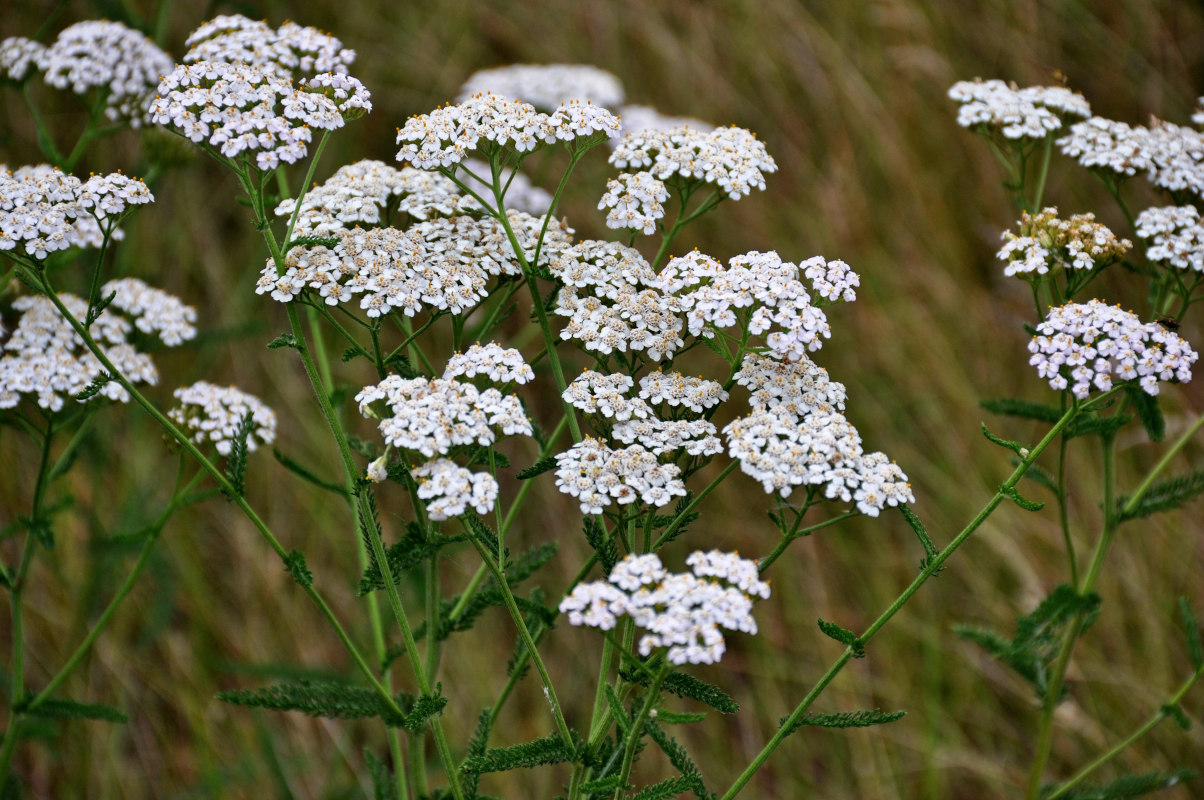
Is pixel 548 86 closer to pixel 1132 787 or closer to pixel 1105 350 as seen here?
pixel 1105 350

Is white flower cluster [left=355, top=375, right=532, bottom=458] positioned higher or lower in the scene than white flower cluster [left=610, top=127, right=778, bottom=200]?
lower

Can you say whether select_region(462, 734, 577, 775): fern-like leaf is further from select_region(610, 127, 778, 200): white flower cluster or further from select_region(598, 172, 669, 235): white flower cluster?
select_region(610, 127, 778, 200): white flower cluster

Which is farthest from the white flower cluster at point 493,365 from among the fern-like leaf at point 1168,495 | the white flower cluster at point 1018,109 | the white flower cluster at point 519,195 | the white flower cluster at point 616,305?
the fern-like leaf at point 1168,495

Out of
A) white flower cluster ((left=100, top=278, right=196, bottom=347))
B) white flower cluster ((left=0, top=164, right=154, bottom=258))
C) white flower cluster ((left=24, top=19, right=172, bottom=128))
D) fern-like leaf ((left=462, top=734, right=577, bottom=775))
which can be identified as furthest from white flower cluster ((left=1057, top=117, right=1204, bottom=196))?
white flower cluster ((left=24, top=19, right=172, bottom=128))

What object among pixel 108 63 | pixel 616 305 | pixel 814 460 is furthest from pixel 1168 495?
pixel 108 63

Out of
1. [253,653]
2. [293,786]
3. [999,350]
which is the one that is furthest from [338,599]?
[999,350]

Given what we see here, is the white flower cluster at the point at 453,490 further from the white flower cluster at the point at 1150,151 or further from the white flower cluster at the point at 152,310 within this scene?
the white flower cluster at the point at 1150,151

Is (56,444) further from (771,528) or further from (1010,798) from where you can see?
(1010,798)
